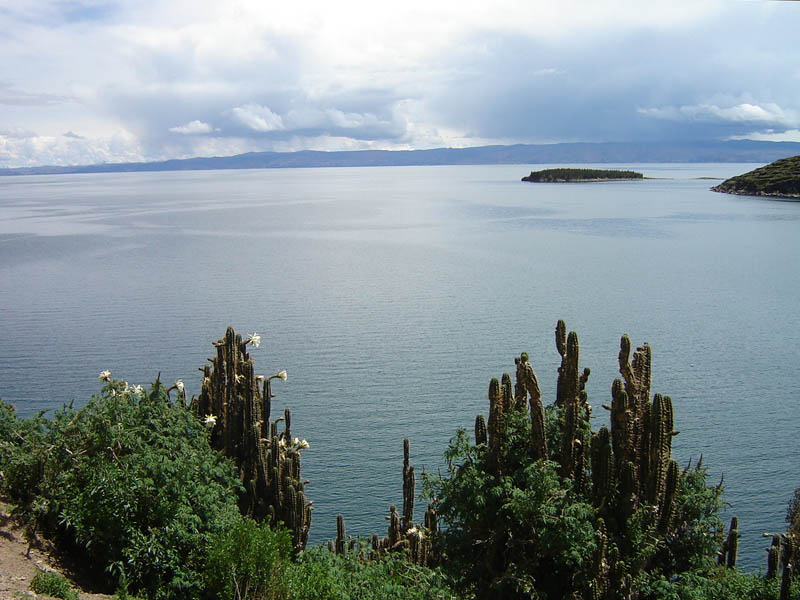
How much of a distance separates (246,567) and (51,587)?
3.72 metres

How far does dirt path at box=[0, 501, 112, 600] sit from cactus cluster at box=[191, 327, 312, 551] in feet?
18.4

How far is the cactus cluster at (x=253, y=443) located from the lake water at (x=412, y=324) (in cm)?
336

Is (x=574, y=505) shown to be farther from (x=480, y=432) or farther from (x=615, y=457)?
(x=480, y=432)

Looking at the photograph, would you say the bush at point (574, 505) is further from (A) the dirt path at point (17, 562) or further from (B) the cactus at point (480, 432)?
(A) the dirt path at point (17, 562)

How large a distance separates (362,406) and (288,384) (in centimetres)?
477

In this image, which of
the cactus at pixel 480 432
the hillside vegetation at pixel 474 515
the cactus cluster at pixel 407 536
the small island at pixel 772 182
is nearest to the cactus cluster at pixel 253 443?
the cactus cluster at pixel 407 536

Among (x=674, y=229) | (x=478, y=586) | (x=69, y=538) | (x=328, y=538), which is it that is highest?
(x=674, y=229)

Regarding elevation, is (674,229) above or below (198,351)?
above

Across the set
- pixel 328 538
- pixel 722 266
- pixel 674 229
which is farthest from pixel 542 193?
pixel 328 538

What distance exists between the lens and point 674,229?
103938 mm

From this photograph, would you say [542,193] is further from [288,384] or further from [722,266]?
[288,384]

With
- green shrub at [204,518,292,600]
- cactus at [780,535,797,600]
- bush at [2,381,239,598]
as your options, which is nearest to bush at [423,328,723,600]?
cactus at [780,535,797,600]

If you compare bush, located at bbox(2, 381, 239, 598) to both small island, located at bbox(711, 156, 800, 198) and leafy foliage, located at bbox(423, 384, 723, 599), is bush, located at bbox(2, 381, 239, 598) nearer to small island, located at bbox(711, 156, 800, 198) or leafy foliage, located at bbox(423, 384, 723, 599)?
leafy foliage, located at bbox(423, 384, 723, 599)

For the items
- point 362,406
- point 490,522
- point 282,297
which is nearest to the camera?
point 490,522
